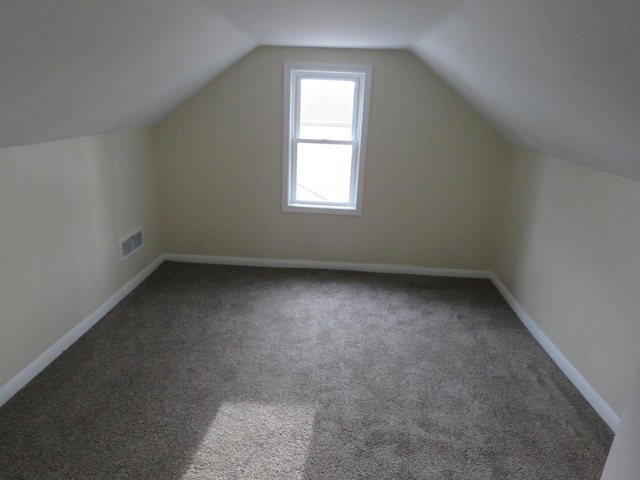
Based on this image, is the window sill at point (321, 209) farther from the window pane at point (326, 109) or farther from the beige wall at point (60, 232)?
the beige wall at point (60, 232)

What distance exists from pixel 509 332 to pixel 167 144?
3239mm

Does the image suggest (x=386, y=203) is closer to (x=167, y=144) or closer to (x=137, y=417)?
(x=167, y=144)

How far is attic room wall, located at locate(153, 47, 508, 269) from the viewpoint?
150 inches

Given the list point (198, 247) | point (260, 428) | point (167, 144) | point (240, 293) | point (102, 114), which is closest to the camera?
point (260, 428)

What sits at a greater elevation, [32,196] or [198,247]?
[32,196]

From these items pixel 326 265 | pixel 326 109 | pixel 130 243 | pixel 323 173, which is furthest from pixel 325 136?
pixel 130 243

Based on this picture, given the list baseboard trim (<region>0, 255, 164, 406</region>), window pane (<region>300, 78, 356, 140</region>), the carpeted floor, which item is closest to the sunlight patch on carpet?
the carpeted floor

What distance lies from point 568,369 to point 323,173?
2508mm

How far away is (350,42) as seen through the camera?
3.35 metres

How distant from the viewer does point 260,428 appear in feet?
7.22

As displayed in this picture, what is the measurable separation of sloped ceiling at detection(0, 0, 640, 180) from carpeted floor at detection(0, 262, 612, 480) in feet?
4.30

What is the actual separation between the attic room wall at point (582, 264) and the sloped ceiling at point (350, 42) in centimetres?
19

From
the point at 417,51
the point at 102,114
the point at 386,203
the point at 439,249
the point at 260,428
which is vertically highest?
the point at 417,51

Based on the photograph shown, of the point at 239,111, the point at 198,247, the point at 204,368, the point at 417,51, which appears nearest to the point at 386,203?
the point at 417,51
